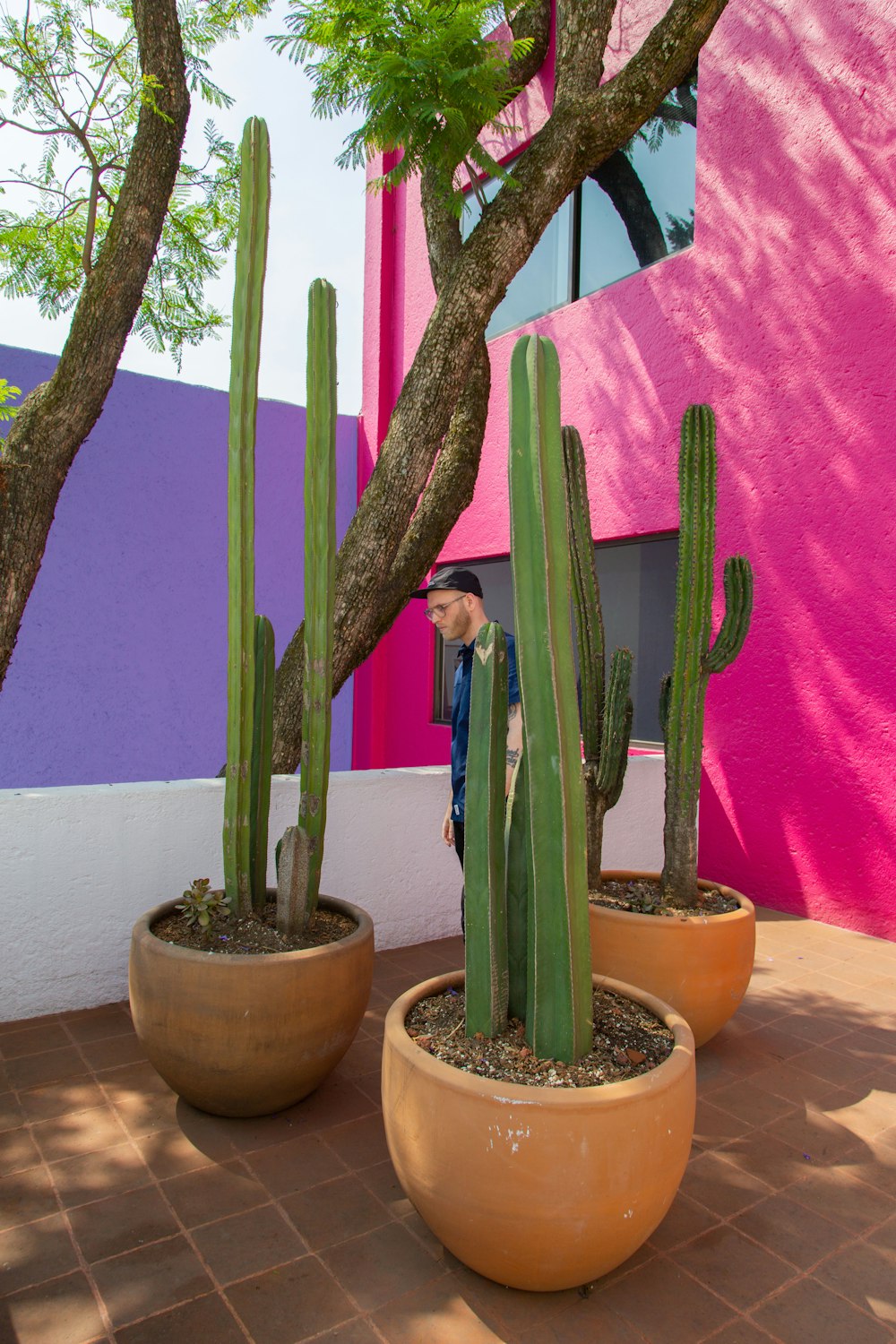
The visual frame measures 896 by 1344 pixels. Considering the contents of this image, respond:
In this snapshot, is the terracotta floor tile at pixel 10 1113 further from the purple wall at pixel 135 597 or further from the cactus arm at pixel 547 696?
the purple wall at pixel 135 597

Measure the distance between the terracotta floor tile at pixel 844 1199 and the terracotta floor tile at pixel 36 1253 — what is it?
6.06 ft

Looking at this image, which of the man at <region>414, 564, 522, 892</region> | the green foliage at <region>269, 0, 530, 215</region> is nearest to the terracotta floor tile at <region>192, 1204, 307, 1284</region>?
the man at <region>414, 564, 522, 892</region>

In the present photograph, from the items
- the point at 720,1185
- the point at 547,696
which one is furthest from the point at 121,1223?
the point at 547,696

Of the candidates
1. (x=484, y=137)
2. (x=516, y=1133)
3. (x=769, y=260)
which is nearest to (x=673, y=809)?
(x=516, y=1133)

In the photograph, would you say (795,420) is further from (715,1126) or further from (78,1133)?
(78,1133)

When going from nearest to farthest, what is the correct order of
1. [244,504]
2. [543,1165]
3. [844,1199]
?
[543,1165], [844,1199], [244,504]

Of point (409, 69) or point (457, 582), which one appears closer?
point (457, 582)

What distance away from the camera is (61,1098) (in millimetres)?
2695

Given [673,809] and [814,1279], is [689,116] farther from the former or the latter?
[814,1279]

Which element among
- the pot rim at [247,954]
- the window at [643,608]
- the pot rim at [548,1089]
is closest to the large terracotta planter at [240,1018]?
the pot rim at [247,954]

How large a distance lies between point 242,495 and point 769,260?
4.00 meters

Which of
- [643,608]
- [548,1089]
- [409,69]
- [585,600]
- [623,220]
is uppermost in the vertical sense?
[623,220]

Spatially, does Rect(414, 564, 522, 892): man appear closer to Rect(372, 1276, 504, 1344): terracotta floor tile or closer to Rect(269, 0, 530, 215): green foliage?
Rect(372, 1276, 504, 1344): terracotta floor tile

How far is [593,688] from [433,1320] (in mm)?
2235
